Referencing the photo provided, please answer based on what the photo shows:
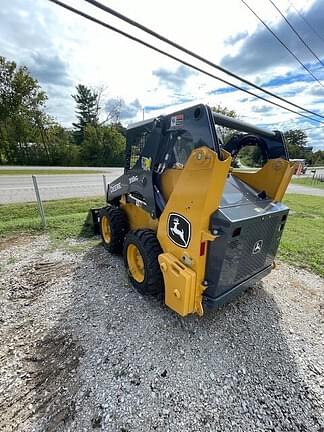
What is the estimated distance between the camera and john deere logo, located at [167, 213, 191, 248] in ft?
7.62

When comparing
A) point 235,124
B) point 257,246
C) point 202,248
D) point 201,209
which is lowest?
point 257,246

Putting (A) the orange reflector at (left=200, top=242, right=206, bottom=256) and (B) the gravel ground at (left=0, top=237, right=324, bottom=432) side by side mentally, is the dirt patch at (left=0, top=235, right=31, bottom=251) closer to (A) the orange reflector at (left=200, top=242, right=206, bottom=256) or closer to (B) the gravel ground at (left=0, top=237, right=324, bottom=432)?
(B) the gravel ground at (left=0, top=237, right=324, bottom=432)

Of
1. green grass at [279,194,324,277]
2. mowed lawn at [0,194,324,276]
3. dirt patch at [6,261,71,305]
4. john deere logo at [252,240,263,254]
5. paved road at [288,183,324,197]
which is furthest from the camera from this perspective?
paved road at [288,183,324,197]

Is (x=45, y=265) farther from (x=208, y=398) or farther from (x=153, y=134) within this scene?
(x=208, y=398)

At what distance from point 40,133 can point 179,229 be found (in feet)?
104

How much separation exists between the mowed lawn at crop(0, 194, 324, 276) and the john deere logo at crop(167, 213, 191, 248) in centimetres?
293

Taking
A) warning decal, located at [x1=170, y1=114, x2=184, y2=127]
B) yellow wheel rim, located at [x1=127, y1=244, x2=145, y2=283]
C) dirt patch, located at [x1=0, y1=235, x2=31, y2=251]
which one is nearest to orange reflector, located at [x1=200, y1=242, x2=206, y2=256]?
yellow wheel rim, located at [x1=127, y1=244, x2=145, y2=283]

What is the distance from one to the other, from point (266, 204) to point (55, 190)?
10.3 m

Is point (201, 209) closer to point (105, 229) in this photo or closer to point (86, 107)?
point (105, 229)

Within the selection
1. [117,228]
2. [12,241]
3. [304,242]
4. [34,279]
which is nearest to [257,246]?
[117,228]

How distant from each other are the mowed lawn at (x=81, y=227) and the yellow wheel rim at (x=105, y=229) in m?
0.78

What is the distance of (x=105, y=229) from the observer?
4512mm

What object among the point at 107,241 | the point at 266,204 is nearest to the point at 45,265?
the point at 107,241

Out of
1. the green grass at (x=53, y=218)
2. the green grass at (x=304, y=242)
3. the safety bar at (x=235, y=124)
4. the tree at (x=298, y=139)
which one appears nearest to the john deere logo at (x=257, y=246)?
the safety bar at (x=235, y=124)
